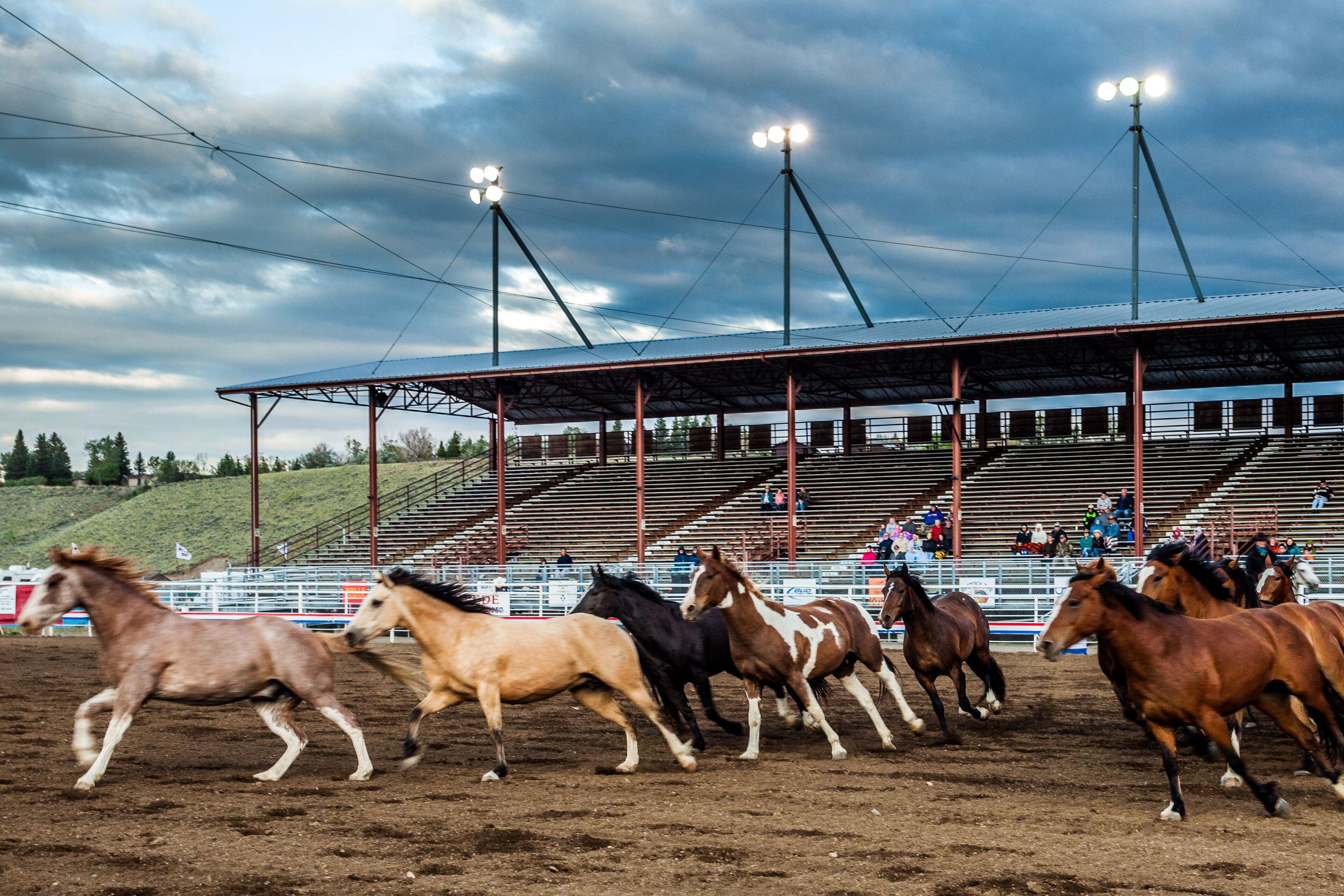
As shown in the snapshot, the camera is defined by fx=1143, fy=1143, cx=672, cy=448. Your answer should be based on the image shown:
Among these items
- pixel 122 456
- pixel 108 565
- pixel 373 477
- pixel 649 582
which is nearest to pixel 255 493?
pixel 373 477

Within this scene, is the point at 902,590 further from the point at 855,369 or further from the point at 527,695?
the point at 855,369

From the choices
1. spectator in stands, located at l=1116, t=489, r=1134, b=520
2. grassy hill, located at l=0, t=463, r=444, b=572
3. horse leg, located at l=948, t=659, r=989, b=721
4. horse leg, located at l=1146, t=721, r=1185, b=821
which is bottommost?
grassy hill, located at l=0, t=463, r=444, b=572

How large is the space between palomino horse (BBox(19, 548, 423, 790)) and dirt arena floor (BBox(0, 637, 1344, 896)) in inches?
19.0

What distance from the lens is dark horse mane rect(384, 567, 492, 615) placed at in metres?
9.34

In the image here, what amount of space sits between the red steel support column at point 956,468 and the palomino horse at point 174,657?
61.3ft

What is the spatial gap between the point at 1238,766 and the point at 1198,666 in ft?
2.32

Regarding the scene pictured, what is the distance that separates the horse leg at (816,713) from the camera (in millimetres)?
10211

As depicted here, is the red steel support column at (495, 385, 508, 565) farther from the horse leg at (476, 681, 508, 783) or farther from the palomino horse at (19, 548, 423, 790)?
the horse leg at (476, 681, 508, 783)

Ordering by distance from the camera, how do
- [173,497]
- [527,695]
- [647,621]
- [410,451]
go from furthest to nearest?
[410,451] < [173,497] < [647,621] < [527,695]

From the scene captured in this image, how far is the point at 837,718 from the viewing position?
12891mm


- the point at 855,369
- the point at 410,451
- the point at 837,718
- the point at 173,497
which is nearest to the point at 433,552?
the point at 855,369

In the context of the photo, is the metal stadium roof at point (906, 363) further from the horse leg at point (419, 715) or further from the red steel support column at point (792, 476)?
the horse leg at point (419, 715)

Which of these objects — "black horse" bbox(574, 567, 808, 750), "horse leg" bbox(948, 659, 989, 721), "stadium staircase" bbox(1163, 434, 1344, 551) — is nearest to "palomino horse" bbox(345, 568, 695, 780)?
"black horse" bbox(574, 567, 808, 750)

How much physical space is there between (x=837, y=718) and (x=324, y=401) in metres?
27.7
